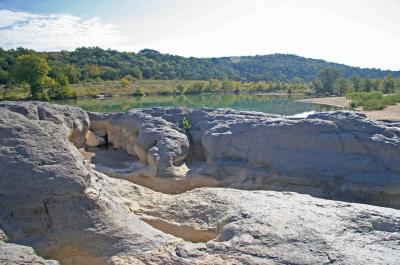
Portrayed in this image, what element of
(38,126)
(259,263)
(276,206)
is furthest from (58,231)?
(276,206)

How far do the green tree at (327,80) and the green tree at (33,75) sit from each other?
49.5 meters

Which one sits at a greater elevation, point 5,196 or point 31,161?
point 31,161

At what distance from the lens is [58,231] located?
539 centimetres

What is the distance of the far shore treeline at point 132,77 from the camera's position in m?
54.8

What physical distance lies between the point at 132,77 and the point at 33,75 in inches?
1836

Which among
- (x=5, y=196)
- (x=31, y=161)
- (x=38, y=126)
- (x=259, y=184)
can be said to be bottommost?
(x=259, y=184)

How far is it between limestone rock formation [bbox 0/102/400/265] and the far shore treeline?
42.2m

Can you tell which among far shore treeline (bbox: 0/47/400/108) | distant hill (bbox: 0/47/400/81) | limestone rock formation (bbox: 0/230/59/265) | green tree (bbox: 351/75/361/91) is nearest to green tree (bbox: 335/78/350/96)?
far shore treeline (bbox: 0/47/400/108)

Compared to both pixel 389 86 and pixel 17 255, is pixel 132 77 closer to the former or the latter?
pixel 389 86

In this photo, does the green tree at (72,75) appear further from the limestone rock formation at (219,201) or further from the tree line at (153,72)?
the limestone rock formation at (219,201)

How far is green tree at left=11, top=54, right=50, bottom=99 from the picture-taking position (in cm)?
5281

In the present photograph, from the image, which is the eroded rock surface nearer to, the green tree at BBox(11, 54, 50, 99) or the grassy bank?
the grassy bank

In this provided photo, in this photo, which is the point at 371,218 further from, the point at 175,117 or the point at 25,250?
the point at 175,117

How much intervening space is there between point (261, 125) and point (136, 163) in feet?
12.6
